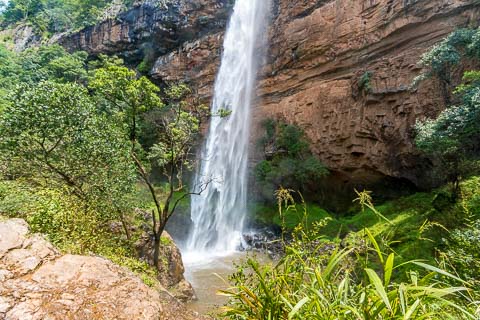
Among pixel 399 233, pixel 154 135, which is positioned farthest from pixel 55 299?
pixel 154 135

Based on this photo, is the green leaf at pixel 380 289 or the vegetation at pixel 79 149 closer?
the green leaf at pixel 380 289

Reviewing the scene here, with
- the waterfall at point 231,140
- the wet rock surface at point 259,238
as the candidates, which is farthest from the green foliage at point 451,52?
the waterfall at point 231,140

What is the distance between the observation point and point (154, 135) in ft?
65.6

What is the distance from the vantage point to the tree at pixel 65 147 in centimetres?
691

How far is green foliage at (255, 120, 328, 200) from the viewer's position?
15.0 meters

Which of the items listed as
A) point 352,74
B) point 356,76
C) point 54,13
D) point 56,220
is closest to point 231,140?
point 352,74

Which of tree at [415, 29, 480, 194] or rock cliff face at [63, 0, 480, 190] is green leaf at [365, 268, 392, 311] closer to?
tree at [415, 29, 480, 194]

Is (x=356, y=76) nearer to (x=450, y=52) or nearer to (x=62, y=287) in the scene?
(x=450, y=52)

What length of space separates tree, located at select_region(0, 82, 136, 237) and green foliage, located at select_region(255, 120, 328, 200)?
907 centimetres

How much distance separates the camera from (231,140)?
19.0 m

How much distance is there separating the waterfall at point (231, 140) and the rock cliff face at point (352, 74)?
0.83 m

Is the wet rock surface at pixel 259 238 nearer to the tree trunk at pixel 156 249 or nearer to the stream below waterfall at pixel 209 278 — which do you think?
the stream below waterfall at pixel 209 278

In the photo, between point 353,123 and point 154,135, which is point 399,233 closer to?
point 353,123

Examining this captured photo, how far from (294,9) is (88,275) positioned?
61.9 feet
